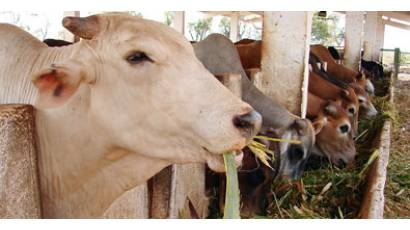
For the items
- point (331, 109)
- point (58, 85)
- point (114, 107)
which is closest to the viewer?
point (58, 85)

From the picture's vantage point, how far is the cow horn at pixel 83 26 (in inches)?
89.5

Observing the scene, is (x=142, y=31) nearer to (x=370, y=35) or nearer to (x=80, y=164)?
(x=80, y=164)

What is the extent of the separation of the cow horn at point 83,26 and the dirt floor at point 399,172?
A: 3100 mm

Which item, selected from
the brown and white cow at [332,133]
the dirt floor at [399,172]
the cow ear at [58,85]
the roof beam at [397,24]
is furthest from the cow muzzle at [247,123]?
the roof beam at [397,24]

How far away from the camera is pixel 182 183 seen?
136 inches

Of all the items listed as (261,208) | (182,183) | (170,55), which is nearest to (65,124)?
(170,55)

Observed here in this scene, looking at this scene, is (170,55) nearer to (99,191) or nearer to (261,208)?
(99,191)

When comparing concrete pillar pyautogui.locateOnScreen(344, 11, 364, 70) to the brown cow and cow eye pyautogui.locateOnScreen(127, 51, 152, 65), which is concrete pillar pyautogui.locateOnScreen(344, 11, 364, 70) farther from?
cow eye pyautogui.locateOnScreen(127, 51, 152, 65)

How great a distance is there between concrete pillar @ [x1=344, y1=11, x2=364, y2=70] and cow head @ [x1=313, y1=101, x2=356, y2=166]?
5377 mm

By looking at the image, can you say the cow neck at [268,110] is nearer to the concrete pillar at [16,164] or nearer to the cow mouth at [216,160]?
the cow mouth at [216,160]

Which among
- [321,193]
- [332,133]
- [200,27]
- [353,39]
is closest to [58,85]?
[321,193]

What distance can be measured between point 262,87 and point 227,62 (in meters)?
0.40

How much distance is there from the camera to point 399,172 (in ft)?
18.7

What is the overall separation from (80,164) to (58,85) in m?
0.45
